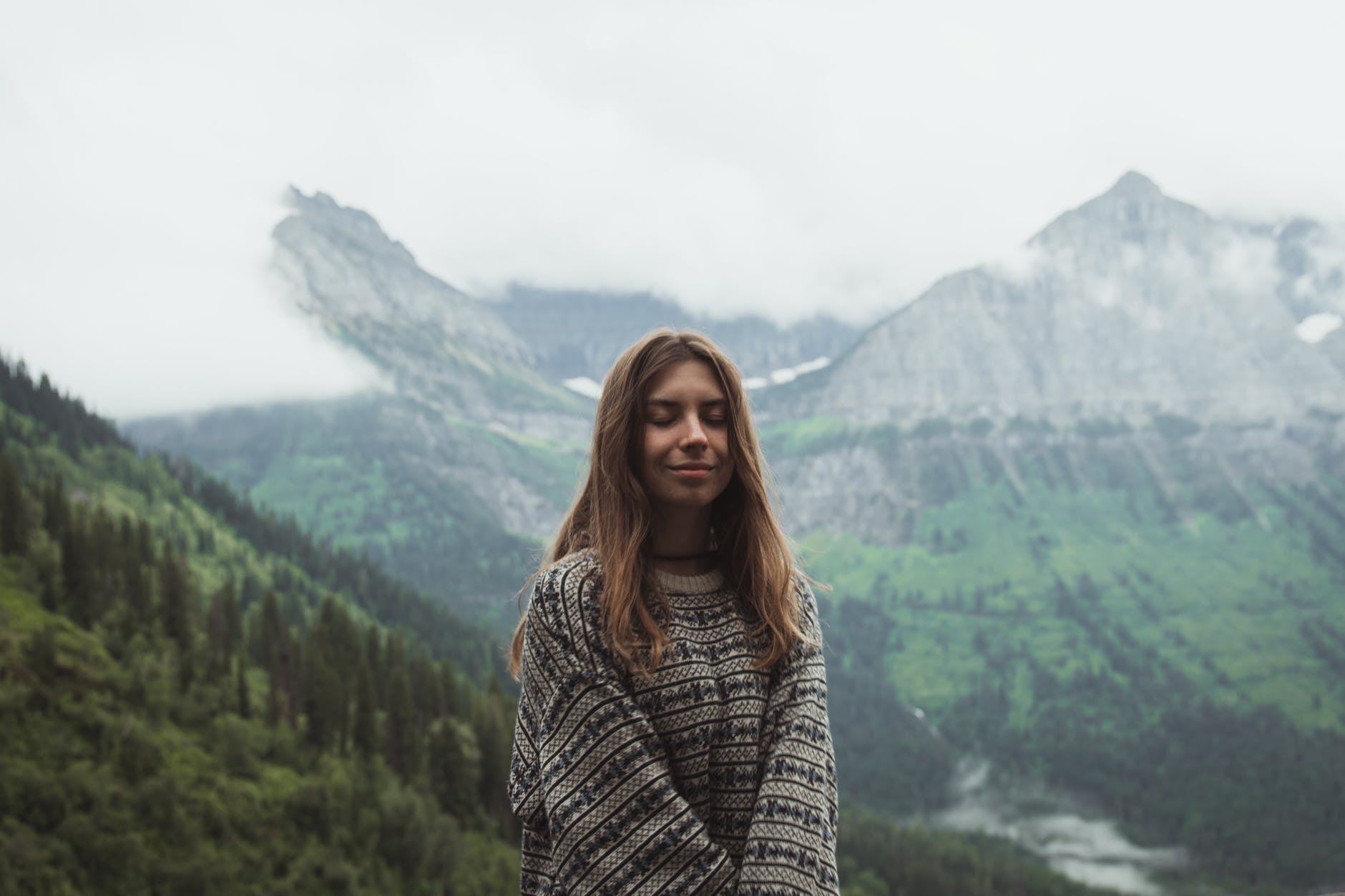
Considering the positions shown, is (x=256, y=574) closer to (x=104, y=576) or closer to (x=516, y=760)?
(x=104, y=576)

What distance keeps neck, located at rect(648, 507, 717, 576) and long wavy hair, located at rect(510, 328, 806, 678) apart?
0.06 metres

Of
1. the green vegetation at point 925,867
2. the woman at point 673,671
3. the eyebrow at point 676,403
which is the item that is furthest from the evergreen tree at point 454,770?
the eyebrow at point 676,403

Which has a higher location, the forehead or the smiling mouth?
the forehead

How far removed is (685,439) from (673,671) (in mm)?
971

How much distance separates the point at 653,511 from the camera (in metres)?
4.46

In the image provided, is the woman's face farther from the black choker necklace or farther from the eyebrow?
the black choker necklace

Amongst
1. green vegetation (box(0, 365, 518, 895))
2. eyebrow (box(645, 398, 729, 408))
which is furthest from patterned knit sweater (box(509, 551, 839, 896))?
green vegetation (box(0, 365, 518, 895))

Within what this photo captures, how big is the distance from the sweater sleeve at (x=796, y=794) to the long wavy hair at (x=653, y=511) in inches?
5.7

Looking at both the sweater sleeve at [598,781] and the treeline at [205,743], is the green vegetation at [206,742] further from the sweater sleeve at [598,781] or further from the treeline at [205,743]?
the sweater sleeve at [598,781]

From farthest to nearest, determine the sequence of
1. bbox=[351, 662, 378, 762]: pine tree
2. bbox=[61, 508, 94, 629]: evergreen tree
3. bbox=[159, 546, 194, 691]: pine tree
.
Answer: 1. bbox=[159, 546, 194, 691]: pine tree
2. bbox=[351, 662, 378, 762]: pine tree
3. bbox=[61, 508, 94, 629]: evergreen tree

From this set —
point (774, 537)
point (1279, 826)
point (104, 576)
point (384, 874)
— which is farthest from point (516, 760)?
point (1279, 826)

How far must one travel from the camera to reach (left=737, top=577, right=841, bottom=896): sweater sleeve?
148 inches

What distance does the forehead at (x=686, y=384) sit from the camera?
4.38m

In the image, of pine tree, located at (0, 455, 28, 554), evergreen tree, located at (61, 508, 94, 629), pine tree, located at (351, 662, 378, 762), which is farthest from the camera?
pine tree, located at (0, 455, 28, 554)
